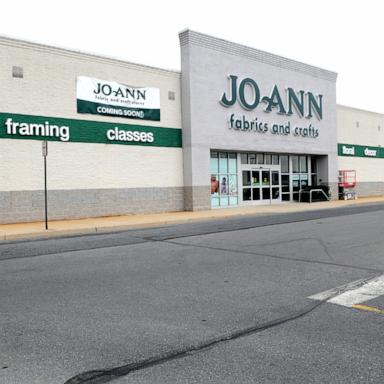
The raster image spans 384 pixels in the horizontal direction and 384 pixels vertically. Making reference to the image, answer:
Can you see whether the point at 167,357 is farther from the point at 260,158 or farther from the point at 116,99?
the point at 260,158

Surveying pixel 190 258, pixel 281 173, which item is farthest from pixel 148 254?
pixel 281 173

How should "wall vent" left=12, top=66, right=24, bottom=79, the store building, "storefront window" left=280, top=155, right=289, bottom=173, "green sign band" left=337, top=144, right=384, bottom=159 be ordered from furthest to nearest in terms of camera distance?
"green sign band" left=337, top=144, right=384, bottom=159 → "storefront window" left=280, top=155, right=289, bottom=173 → the store building → "wall vent" left=12, top=66, right=24, bottom=79

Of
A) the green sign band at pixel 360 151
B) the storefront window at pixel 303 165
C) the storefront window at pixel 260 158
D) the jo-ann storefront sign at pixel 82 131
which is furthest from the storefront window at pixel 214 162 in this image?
the green sign band at pixel 360 151

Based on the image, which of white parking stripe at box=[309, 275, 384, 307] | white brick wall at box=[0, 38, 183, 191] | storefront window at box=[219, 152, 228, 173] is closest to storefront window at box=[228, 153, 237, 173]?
storefront window at box=[219, 152, 228, 173]

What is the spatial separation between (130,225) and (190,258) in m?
7.17

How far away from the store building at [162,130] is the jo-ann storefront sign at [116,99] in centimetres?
5

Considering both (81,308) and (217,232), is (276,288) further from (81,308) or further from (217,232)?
(217,232)

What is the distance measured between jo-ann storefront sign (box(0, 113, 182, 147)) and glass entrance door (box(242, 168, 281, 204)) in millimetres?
5561

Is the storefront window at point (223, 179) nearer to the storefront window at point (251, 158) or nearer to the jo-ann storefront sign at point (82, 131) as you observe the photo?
the storefront window at point (251, 158)

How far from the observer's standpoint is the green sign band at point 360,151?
32656 millimetres

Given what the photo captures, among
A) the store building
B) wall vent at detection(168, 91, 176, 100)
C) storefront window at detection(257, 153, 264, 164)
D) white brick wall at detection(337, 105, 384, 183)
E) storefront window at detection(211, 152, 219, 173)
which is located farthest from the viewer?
white brick wall at detection(337, 105, 384, 183)

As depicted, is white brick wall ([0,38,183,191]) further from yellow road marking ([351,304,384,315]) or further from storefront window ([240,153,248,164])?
yellow road marking ([351,304,384,315])

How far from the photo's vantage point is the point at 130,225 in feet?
51.3

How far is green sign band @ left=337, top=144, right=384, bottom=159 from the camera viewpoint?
3266cm
